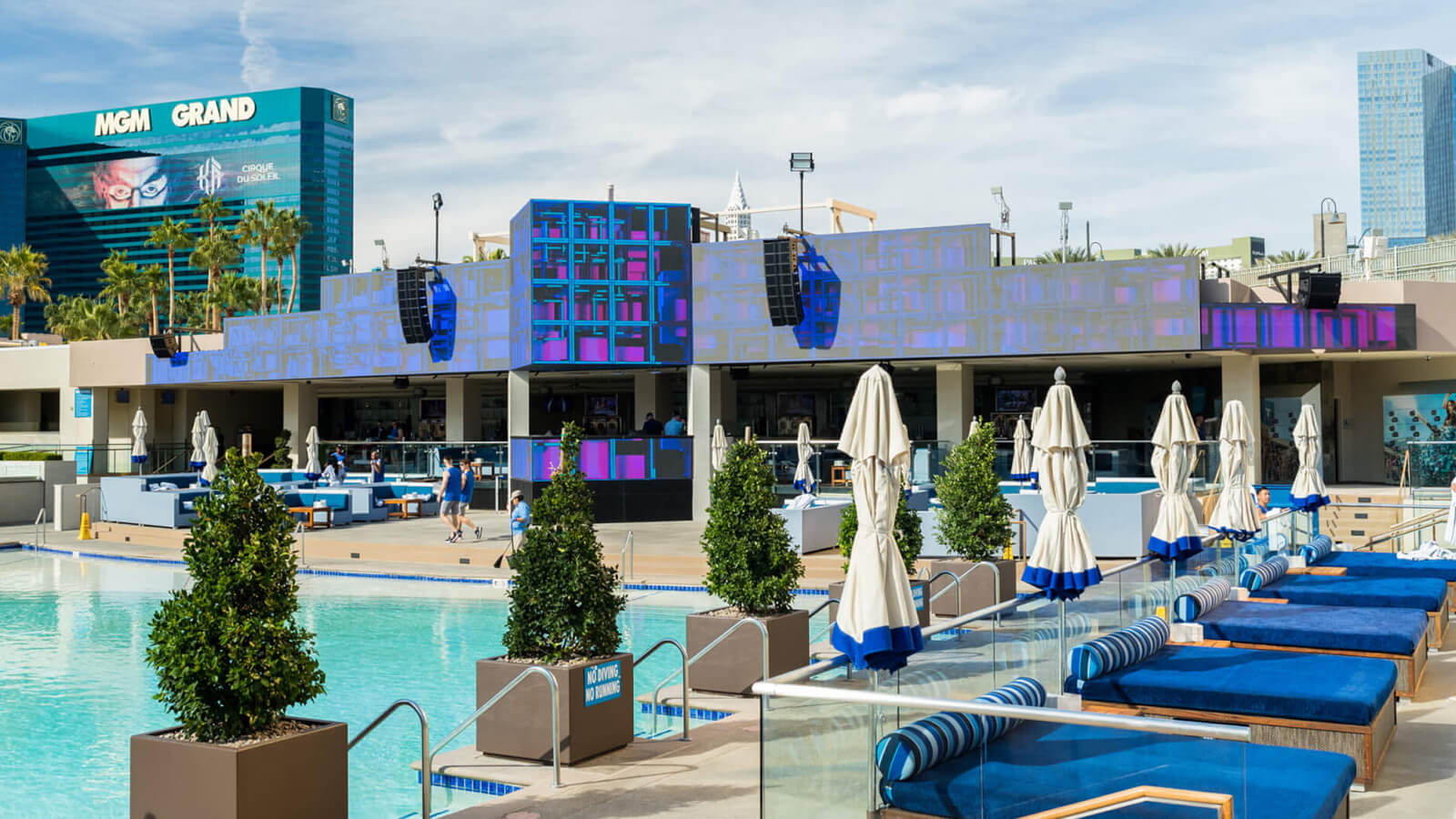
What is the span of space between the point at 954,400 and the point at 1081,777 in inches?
975

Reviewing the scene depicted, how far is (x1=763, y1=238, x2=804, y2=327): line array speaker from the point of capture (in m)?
26.6

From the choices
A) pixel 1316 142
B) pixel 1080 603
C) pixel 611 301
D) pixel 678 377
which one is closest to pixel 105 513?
pixel 611 301

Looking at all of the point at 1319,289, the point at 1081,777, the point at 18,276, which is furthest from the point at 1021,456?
the point at 18,276

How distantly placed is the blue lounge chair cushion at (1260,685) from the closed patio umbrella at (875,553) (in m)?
2.18

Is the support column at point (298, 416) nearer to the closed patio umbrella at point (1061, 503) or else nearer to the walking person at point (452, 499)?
the walking person at point (452, 499)

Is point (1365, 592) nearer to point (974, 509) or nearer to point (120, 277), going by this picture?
point (974, 509)

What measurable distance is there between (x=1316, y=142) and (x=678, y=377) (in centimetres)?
2817

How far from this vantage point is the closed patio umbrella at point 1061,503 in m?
8.98

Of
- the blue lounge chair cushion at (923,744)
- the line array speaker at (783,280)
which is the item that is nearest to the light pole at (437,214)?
the line array speaker at (783,280)

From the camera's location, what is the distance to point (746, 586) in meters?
10.2

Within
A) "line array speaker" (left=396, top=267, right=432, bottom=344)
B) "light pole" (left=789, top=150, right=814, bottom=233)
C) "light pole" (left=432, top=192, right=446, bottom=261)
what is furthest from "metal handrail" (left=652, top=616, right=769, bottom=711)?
"light pole" (left=432, top=192, right=446, bottom=261)

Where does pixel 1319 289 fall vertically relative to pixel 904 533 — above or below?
above

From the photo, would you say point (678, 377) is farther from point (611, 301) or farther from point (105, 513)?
point (105, 513)

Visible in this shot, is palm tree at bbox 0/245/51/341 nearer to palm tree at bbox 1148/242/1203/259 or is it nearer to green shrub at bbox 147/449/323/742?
palm tree at bbox 1148/242/1203/259
